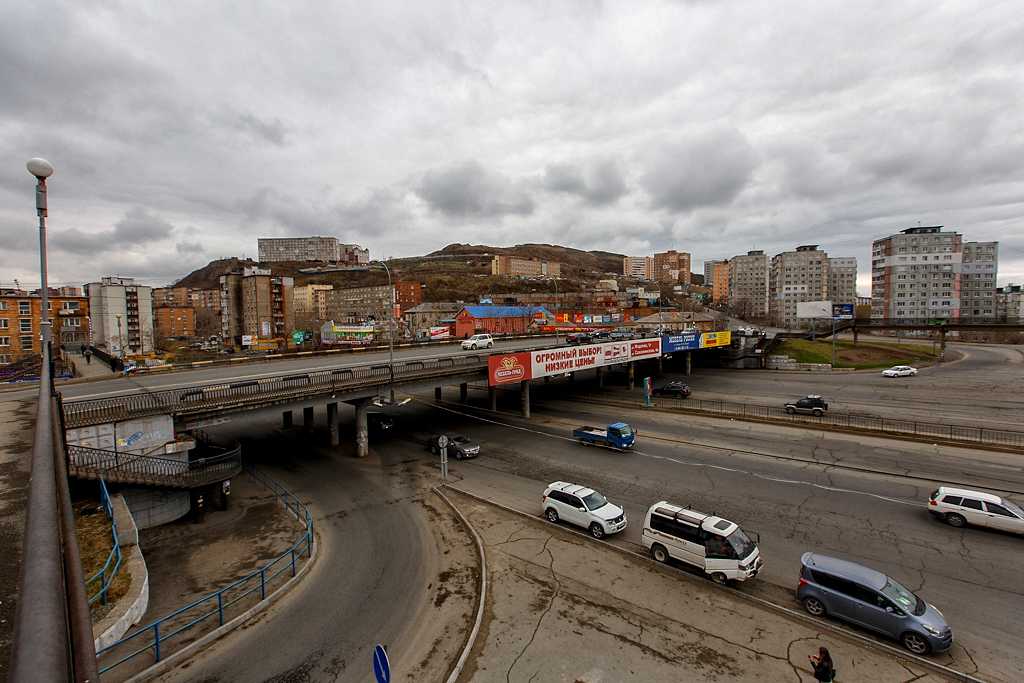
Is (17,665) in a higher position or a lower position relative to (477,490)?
higher

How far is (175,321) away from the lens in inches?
5556

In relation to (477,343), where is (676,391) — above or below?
below

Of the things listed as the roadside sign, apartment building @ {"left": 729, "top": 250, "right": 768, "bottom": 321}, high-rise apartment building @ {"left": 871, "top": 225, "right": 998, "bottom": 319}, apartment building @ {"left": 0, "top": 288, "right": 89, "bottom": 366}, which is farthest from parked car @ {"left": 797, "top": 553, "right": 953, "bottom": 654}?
apartment building @ {"left": 729, "top": 250, "right": 768, "bottom": 321}

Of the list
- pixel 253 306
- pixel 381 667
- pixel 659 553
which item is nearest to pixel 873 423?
pixel 659 553

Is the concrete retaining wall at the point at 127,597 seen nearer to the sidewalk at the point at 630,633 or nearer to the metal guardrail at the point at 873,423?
the sidewalk at the point at 630,633

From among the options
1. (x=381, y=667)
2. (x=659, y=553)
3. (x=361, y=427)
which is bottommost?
(x=659, y=553)

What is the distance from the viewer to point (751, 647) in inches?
462

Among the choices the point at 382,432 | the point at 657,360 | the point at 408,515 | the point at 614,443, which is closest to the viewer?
the point at 408,515

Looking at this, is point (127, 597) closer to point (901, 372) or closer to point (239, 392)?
point (239, 392)

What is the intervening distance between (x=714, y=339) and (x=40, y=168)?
57976mm

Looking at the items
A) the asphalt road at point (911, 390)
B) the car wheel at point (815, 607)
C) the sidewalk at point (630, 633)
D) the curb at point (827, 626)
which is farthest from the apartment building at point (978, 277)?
the sidewalk at point (630, 633)

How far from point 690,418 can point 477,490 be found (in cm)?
2026

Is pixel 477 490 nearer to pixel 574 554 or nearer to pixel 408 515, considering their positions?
pixel 408 515

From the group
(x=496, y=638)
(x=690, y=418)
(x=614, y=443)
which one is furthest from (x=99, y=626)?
(x=690, y=418)
